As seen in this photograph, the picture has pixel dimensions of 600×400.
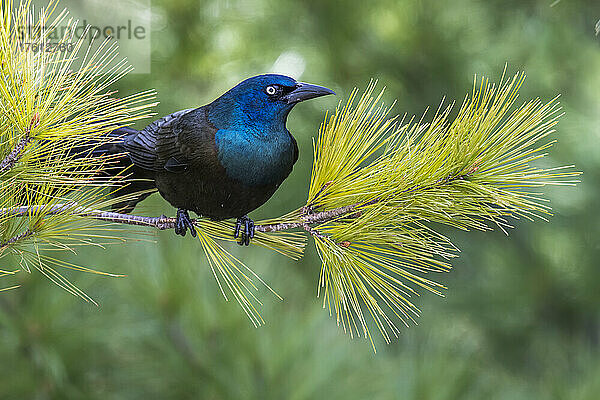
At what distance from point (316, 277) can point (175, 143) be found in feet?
5.45

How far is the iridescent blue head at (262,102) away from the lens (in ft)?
3.32

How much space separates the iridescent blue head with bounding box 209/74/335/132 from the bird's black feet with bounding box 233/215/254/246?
0.46ft

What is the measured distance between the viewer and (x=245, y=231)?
97 cm

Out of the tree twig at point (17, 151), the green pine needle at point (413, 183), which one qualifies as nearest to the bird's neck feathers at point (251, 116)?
the green pine needle at point (413, 183)

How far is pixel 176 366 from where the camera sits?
1631 mm

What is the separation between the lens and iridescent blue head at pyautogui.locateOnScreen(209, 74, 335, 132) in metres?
1.01

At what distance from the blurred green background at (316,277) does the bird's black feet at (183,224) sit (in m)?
0.62

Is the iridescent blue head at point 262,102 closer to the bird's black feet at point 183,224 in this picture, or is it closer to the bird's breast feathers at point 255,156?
the bird's breast feathers at point 255,156

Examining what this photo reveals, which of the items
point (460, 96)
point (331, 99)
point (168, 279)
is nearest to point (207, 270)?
point (168, 279)

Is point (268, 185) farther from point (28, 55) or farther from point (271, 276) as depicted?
point (271, 276)

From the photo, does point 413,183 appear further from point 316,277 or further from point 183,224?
point 316,277

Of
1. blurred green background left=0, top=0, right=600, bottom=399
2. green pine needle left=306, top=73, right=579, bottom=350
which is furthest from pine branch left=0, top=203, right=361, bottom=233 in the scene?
blurred green background left=0, top=0, right=600, bottom=399

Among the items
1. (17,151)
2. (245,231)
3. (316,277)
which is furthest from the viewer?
(316,277)

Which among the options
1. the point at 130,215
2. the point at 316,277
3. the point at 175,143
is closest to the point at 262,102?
the point at 175,143
